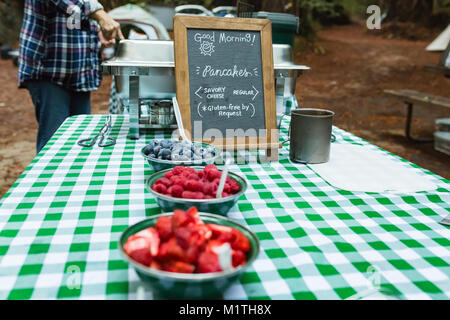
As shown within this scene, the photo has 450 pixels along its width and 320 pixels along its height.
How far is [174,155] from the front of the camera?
1131 millimetres

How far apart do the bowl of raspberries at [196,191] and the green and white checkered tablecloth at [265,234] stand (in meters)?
0.08

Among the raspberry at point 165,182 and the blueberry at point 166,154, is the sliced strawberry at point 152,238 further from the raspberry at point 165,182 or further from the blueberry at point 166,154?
the blueberry at point 166,154

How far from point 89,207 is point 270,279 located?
1.64 feet

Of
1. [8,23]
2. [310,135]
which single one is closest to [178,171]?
[310,135]

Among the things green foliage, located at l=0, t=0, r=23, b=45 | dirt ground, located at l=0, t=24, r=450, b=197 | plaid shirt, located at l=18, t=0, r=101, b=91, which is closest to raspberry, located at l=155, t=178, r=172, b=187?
plaid shirt, located at l=18, t=0, r=101, b=91

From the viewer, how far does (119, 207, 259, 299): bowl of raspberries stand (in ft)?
1.82

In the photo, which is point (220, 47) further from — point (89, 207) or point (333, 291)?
point (333, 291)

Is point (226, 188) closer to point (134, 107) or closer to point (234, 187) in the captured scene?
point (234, 187)


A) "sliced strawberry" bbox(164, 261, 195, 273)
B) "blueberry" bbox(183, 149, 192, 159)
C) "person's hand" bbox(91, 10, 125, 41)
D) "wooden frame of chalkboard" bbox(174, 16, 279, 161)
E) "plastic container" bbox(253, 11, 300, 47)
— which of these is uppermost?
"plastic container" bbox(253, 11, 300, 47)

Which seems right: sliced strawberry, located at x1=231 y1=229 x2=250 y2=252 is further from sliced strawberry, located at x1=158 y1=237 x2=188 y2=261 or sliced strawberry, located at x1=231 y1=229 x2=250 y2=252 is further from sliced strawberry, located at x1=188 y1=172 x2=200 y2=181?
sliced strawberry, located at x1=188 y1=172 x2=200 y2=181

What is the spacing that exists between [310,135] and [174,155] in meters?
0.46

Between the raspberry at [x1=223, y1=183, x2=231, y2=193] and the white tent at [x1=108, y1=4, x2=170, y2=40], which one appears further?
the white tent at [x1=108, y1=4, x2=170, y2=40]

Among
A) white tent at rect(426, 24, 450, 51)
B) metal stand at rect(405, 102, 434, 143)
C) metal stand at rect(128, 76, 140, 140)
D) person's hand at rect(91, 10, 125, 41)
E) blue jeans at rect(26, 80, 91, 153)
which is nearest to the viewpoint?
metal stand at rect(128, 76, 140, 140)

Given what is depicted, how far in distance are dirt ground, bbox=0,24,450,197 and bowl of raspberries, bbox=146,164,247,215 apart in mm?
2634
